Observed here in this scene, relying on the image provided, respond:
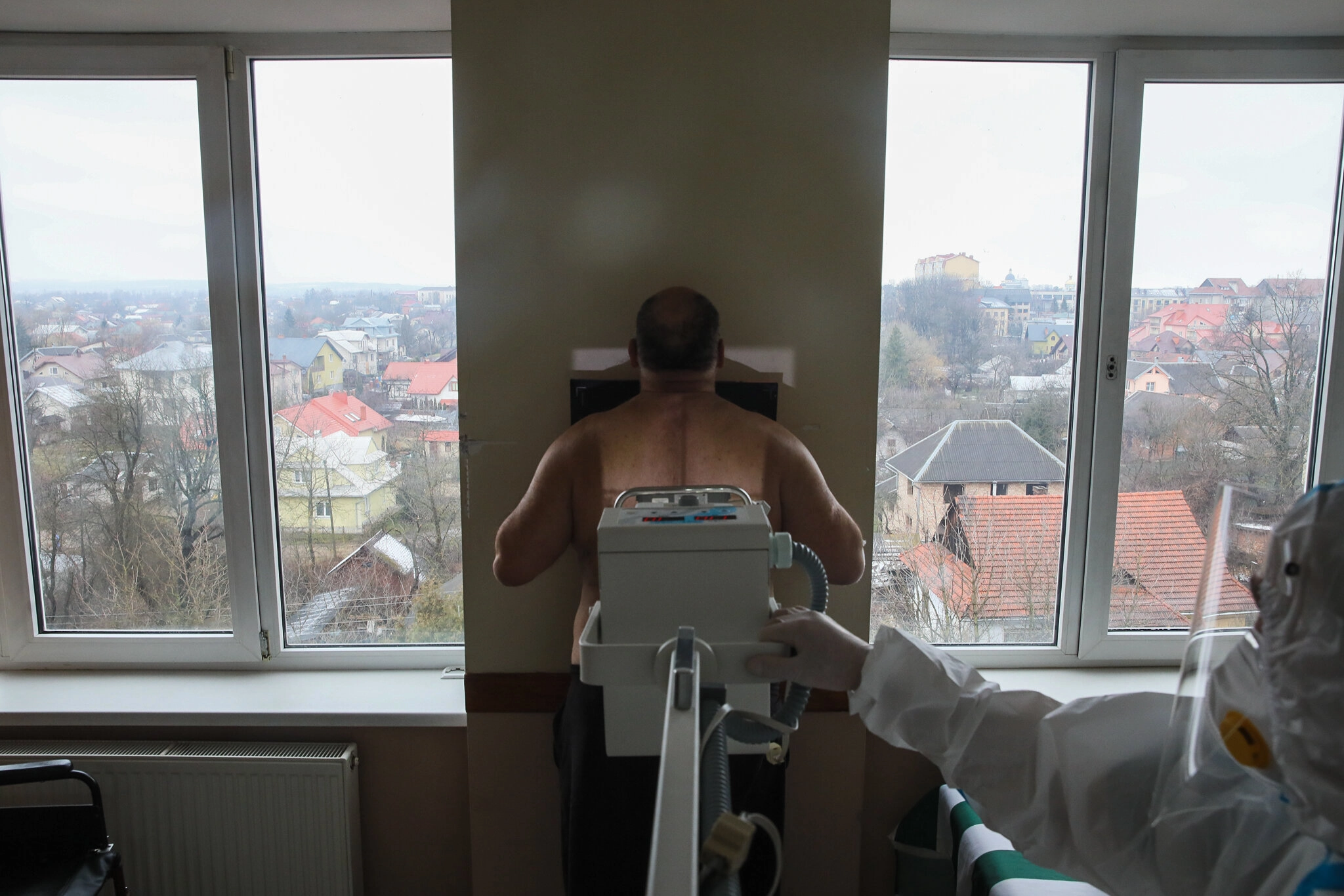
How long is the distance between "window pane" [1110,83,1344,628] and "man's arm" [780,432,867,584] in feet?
3.18

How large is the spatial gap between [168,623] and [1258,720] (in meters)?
2.42

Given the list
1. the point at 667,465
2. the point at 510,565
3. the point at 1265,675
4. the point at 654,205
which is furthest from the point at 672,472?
the point at 1265,675

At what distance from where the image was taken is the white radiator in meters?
1.83

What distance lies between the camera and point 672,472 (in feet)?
5.32

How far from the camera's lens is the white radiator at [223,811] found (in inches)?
72.2

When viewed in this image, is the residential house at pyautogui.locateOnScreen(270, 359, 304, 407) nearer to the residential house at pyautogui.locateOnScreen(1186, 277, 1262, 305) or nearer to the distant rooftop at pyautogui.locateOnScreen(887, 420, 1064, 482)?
the distant rooftop at pyautogui.locateOnScreen(887, 420, 1064, 482)

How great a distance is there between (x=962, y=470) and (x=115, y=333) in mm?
2275

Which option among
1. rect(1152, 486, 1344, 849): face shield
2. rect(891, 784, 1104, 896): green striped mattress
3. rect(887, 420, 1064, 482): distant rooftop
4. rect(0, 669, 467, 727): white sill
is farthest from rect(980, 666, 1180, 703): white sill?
rect(0, 669, 467, 727): white sill

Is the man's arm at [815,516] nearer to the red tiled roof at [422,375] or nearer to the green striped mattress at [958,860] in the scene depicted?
the green striped mattress at [958,860]

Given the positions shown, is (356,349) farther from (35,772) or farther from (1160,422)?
(1160,422)

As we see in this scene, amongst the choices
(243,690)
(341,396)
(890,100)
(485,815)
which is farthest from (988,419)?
(243,690)

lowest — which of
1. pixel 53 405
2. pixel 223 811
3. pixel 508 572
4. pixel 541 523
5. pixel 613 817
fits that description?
pixel 223 811

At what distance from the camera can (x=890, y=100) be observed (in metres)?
1.99

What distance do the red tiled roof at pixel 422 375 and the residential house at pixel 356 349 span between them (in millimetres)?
47
